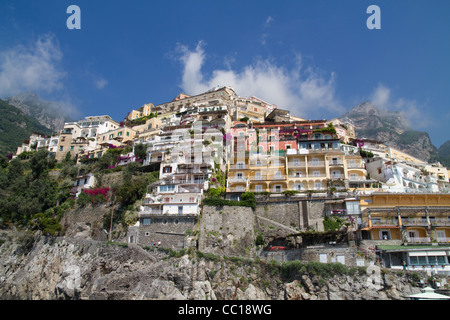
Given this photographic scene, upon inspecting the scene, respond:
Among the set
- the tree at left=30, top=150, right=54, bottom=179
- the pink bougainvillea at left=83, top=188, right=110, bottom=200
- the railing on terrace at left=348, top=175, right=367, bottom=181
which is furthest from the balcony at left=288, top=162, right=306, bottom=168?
the tree at left=30, top=150, right=54, bottom=179

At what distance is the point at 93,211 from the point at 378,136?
11905 centimetres

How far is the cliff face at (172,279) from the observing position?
1124 inches

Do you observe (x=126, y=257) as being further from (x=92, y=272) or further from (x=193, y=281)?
(x=193, y=281)

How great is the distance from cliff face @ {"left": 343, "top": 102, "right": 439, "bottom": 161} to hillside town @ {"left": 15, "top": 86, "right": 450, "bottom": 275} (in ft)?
146

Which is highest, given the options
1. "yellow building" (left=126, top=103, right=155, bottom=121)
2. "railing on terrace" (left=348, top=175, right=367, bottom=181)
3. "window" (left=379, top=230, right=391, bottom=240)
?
"yellow building" (left=126, top=103, right=155, bottom=121)

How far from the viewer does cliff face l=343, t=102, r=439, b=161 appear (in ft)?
402

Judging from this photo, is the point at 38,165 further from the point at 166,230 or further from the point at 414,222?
the point at 414,222

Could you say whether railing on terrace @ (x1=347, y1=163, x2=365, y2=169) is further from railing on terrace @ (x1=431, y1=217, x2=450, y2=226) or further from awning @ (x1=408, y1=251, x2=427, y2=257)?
awning @ (x1=408, y1=251, x2=427, y2=257)

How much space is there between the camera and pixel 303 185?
1681 inches

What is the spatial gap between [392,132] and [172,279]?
13241 centimetres

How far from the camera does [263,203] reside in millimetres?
40219

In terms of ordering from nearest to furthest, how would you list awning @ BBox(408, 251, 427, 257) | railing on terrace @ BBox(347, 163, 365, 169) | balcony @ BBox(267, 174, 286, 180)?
1. awning @ BBox(408, 251, 427, 257)
2. balcony @ BBox(267, 174, 286, 180)
3. railing on terrace @ BBox(347, 163, 365, 169)

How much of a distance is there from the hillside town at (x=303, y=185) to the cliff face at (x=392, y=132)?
1748 inches

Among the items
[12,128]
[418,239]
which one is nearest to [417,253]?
[418,239]
